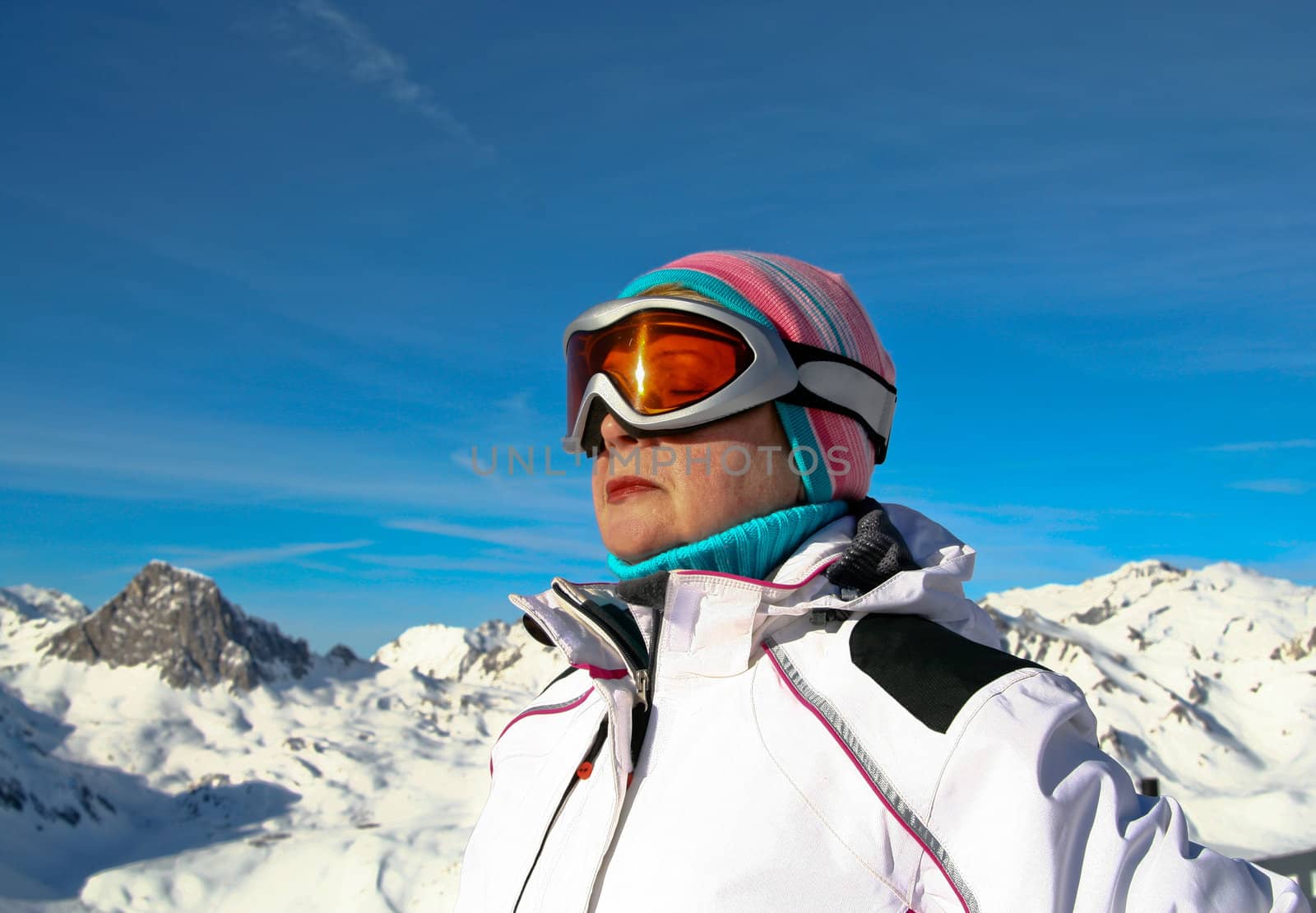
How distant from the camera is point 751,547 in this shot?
280 cm

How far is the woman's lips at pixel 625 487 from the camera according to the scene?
117 inches

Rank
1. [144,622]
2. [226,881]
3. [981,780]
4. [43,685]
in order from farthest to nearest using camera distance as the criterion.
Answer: [144,622] < [43,685] < [226,881] < [981,780]

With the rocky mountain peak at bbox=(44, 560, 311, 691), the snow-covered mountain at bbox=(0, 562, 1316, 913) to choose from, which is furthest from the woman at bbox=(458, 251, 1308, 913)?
the rocky mountain peak at bbox=(44, 560, 311, 691)

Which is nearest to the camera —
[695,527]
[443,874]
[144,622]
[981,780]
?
[981,780]

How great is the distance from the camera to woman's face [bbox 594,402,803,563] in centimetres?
288

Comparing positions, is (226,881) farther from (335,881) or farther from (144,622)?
(144,622)

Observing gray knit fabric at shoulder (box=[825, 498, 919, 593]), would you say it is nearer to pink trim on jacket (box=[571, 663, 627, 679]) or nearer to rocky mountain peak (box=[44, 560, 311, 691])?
pink trim on jacket (box=[571, 663, 627, 679])

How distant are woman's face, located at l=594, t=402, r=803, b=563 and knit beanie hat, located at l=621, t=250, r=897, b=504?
8 centimetres

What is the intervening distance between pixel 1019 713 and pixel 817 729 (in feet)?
1.60

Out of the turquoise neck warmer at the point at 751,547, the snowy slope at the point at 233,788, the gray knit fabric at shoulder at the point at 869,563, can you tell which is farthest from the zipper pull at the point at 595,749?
the snowy slope at the point at 233,788

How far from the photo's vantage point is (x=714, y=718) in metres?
2.50

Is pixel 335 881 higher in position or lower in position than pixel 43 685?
lower

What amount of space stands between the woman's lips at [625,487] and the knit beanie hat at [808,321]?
0.49 meters

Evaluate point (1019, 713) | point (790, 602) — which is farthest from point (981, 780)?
point (790, 602)
